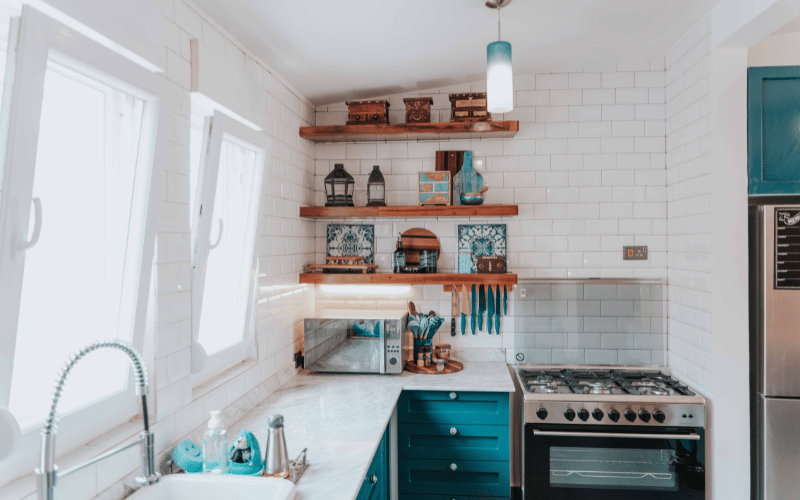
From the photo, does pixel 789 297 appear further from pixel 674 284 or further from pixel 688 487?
pixel 688 487

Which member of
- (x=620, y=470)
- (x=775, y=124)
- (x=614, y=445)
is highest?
(x=775, y=124)

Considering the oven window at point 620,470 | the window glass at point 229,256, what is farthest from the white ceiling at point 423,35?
the oven window at point 620,470

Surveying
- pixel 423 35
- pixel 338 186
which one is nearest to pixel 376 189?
pixel 338 186

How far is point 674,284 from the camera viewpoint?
3.29 m

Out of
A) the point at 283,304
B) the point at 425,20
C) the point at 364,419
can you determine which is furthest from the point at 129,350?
the point at 425,20

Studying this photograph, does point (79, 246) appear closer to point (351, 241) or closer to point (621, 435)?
point (351, 241)

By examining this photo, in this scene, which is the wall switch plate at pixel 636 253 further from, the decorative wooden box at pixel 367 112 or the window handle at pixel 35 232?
the window handle at pixel 35 232

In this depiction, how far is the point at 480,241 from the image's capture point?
141 inches

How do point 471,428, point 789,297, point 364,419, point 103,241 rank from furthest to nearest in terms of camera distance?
point 471,428 < point 789,297 < point 364,419 < point 103,241

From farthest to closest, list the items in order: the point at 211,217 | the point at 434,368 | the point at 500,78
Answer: the point at 434,368
the point at 211,217
the point at 500,78

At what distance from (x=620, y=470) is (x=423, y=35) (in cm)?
259

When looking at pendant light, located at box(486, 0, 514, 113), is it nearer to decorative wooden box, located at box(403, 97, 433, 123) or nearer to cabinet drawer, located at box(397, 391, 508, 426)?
decorative wooden box, located at box(403, 97, 433, 123)

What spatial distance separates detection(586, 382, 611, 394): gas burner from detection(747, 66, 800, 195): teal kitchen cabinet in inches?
55.8

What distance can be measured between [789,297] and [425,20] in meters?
2.32
